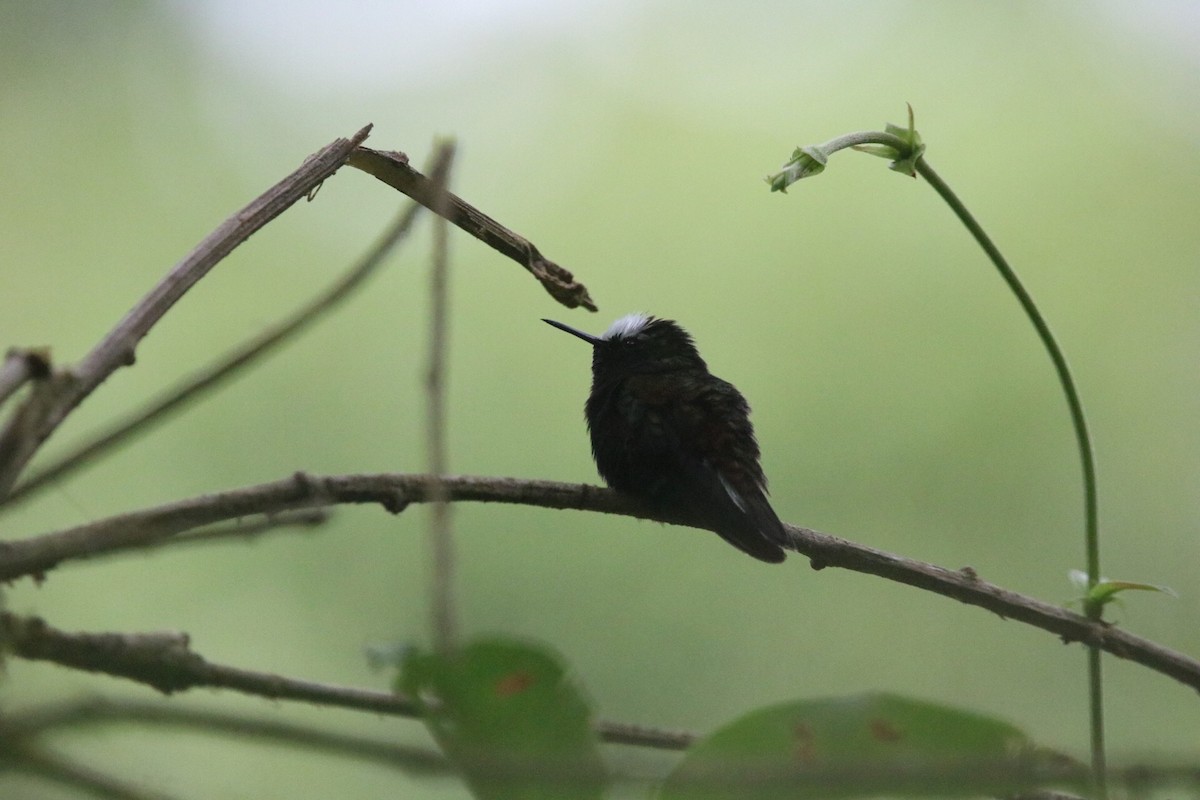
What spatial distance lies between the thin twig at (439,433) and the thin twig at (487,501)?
0.50 ft

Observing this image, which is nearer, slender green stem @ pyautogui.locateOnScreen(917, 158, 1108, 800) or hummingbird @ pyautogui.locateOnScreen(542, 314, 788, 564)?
slender green stem @ pyautogui.locateOnScreen(917, 158, 1108, 800)

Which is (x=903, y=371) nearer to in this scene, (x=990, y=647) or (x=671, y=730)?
(x=990, y=647)

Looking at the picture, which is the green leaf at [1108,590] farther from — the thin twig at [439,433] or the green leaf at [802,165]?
the thin twig at [439,433]

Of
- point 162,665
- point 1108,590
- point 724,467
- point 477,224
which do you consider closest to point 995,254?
point 1108,590

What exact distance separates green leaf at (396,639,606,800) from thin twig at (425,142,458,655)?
0.08m

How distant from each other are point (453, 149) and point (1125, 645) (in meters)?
0.96

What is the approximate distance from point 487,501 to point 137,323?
0.45m

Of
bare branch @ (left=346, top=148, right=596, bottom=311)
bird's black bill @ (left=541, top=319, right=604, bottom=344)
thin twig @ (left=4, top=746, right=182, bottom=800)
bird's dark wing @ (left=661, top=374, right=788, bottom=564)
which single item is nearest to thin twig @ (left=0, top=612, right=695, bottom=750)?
thin twig @ (left=4, top=746, right=182, bottom=800)

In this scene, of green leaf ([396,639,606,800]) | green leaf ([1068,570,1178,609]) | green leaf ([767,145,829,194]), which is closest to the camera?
green leaf ([396,639,606,800])

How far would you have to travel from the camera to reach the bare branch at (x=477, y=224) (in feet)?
Result: 3.57

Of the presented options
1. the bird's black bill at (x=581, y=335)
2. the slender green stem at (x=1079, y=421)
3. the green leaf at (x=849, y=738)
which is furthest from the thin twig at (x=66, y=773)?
the bird's black bill at (x=581, y=335)

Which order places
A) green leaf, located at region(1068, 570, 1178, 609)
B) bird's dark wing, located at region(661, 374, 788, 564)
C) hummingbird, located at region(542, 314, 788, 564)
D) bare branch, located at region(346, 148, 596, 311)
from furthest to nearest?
hummingbird, located at region(542, 314, 788, 564) < bird's dark wing, located at region(661, 374, 788, 564) < green leaf, located at region(1068, 570, 1178, 609) < bare branch, located at region(346, 148, 596, 311)

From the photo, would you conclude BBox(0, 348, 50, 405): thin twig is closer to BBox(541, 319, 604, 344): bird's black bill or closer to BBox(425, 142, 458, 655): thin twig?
BBox(425, 142, 458, 655): thin twig

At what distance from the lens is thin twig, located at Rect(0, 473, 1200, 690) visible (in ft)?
2.33
